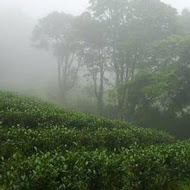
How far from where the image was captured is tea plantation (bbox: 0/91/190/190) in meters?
9.39

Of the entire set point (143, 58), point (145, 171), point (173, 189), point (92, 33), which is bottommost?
point (173, 189)

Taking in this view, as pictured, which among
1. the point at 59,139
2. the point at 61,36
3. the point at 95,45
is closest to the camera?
the point at 59,139

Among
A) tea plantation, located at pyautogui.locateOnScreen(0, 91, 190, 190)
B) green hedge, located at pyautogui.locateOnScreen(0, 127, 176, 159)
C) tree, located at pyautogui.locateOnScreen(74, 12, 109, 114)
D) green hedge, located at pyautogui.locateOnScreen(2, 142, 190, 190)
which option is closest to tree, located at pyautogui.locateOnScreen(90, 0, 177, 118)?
tree, located at pyautogui.locateOnScreen(74, 12, 109, 114)

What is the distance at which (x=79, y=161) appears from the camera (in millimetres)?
10484

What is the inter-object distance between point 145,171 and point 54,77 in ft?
174

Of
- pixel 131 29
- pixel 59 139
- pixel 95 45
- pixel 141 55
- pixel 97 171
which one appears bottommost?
pixel 59 139

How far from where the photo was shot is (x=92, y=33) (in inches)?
1705

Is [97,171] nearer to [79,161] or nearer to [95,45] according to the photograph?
[79,161]

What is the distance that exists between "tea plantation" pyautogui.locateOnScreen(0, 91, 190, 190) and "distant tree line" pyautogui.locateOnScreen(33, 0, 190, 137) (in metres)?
13.1

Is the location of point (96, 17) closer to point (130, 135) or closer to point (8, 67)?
point (130, 135)

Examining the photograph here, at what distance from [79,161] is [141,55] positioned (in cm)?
2916

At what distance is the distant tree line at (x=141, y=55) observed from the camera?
32438mm

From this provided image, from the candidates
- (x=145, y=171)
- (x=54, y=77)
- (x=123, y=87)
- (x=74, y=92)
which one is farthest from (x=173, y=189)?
(x=54, y=77)

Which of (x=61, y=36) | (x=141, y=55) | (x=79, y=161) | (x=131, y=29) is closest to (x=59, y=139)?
(x=79, y=161)
